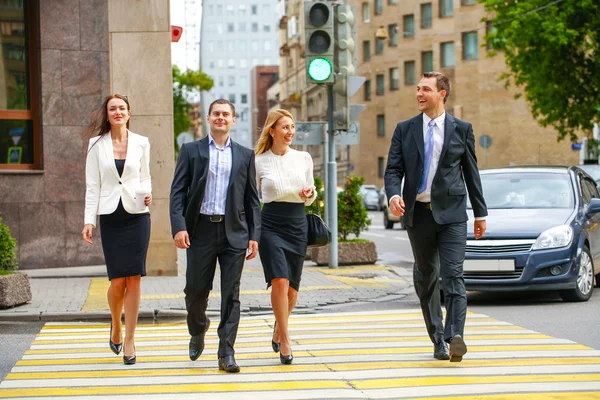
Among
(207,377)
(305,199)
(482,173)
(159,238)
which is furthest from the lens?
(159,238)

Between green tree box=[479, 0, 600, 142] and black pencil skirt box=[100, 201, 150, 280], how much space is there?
31501 millimetres

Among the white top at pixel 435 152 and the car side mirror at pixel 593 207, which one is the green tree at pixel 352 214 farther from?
the white top at pixel 435 152

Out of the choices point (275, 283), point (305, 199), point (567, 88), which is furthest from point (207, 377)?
point (567, 88)

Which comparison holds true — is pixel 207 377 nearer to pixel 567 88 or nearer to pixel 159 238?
pixel 159 238

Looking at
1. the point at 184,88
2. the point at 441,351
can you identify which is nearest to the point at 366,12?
the point at 184,88

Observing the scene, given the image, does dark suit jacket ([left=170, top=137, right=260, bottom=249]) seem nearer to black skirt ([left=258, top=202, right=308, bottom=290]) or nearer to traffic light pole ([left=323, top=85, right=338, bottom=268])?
black skirt ([left=258, top=202, right=308, bottom=290])

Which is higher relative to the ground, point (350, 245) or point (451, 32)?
point (451, 32)

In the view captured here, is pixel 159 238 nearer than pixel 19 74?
Yes

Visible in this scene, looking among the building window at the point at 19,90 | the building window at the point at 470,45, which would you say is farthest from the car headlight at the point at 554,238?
the building window at the point at 470,45

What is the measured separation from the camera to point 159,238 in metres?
16.2

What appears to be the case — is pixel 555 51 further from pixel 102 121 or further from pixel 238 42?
pixel 238 42

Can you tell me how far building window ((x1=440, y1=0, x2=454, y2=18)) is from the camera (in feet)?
238

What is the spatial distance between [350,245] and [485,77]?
168 feet

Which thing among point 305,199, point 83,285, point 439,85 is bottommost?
point 83,285
